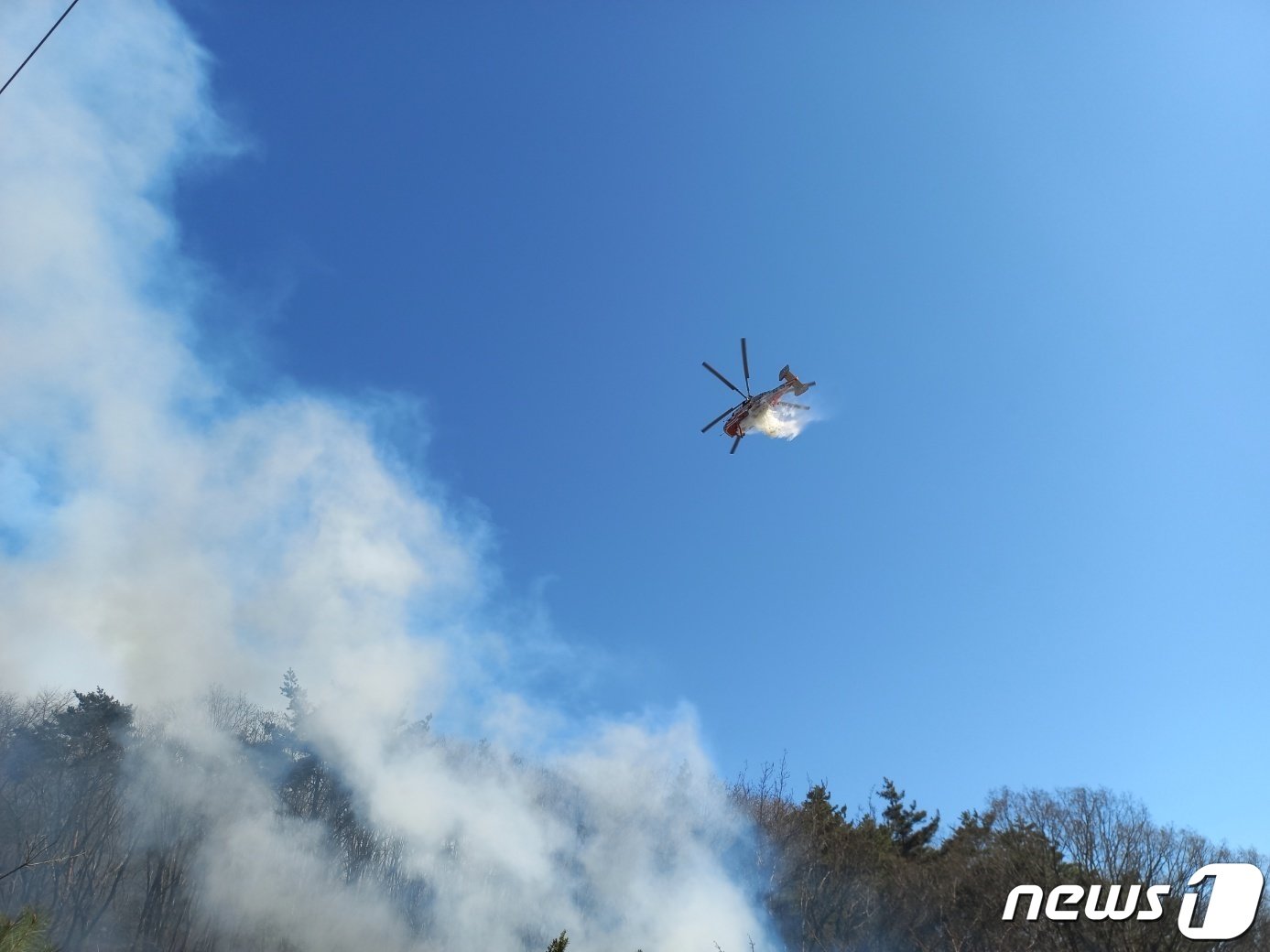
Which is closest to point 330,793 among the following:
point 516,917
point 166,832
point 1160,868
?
point 166,832

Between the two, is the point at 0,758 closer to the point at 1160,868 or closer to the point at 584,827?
the point at 584,827

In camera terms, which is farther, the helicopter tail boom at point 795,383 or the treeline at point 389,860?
the treeline at point 389,860

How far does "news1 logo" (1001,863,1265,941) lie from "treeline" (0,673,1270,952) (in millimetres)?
890

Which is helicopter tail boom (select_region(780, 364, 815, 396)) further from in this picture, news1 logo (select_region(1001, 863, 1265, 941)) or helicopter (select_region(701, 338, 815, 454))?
news1 logo (select_region(1001, 863, 1265, 941))

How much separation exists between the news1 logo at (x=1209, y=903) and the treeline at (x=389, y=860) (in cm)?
89

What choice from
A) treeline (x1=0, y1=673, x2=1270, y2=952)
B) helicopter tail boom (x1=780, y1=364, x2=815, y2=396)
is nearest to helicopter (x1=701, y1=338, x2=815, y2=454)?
helicopter tail boom (x1=780, y1=364, x2=815, y2=396)

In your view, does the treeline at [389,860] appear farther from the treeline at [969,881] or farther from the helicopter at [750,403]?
the helicopter at [750,403]

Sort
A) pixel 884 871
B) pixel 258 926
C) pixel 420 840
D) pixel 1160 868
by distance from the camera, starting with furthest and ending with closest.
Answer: pixel 420 840 < pixel 884 871 < pixel 258 926 < pixel 1160 868

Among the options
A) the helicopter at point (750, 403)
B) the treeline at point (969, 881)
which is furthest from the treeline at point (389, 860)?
the helicopter at point (750, 403)

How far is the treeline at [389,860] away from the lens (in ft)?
88.4

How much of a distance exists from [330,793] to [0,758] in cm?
1490

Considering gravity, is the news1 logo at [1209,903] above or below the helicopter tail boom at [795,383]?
below

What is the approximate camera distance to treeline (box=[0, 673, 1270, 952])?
88.4 feet

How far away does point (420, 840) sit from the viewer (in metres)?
36.7
